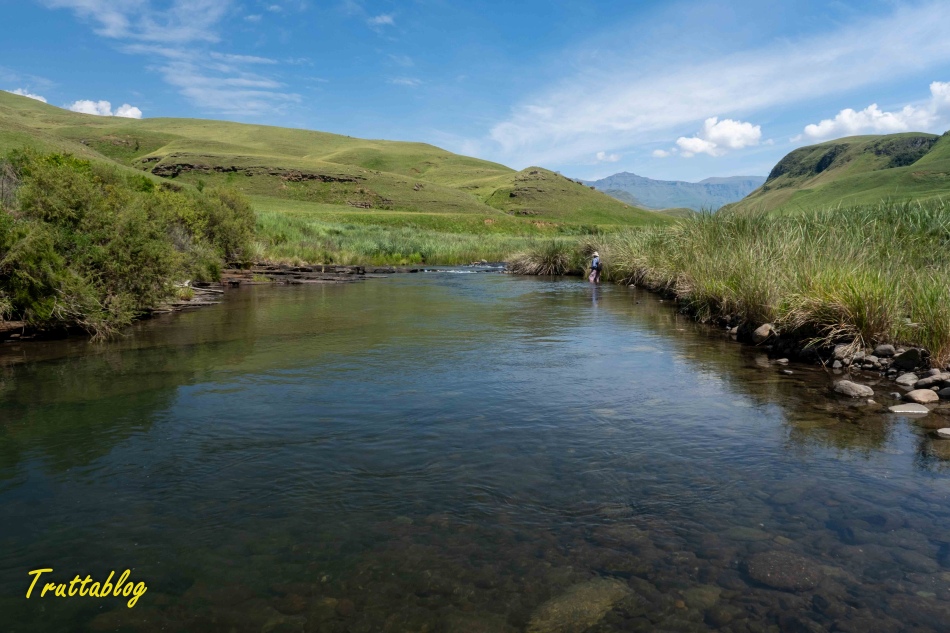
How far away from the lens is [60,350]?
504 inches

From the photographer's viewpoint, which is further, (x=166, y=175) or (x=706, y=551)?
(x=166, y=175)

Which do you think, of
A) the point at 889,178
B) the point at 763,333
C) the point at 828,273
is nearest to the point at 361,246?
the point at 763,333

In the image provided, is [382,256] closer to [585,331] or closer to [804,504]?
[585,331]

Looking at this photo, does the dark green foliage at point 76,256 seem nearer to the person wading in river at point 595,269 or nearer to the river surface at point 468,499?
the river surface at point 468,499

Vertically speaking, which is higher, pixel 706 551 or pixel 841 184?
pixel 841 184

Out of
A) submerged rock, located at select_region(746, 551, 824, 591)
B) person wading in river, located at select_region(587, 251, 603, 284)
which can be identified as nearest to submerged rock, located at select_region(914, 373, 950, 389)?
submerged rock, located at select_region(746, 551, 824, 591)

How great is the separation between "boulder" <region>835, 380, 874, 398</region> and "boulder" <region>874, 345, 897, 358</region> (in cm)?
170

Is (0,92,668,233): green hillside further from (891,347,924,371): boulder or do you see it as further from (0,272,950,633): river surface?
(891,347,924,371): boulder


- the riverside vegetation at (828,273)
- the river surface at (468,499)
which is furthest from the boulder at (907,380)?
the river surface at (468,499)

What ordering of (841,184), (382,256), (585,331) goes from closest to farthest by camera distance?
(585,331) < (382,256) < (841,184)

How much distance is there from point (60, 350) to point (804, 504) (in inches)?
547

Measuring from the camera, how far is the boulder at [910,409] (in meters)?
8.12

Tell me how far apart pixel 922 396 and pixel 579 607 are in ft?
24.2

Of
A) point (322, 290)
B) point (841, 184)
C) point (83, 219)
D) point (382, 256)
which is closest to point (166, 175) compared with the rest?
point (382, 256)
